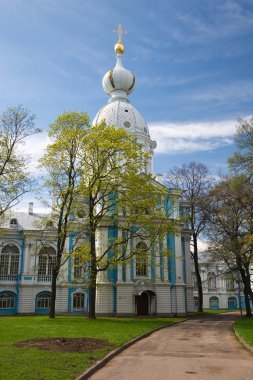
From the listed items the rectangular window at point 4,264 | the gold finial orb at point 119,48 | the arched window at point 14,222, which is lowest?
the rectangular window at point 4,264

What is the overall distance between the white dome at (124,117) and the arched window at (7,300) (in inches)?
784

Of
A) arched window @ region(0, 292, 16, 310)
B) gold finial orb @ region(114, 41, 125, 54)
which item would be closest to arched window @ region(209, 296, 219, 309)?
arched window @ region(0, 292, 16, 310)

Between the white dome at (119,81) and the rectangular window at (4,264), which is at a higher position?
the white dome at (119,81)

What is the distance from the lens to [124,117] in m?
41.4

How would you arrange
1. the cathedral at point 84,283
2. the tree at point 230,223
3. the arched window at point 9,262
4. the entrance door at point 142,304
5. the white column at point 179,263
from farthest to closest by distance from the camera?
the arched window at point 9,262 → the white column at point 179,263 → the entrance door at point 142,304 → the cathedral at point 84,283 → the tree at point 230,223

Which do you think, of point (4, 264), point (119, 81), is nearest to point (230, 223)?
point (4, 264)

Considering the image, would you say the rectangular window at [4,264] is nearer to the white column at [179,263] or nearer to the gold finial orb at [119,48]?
the white column at [179,263]

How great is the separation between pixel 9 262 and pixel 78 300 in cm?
730

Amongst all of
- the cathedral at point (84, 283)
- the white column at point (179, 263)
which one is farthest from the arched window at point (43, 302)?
the white column at point (179, 263)

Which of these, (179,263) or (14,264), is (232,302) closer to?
(179,263)

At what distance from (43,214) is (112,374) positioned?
106 ft

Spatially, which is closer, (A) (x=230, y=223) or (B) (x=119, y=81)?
(A) (x=230, y=223)

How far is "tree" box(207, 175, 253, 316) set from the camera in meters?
25.3

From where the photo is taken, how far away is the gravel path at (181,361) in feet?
30.0
